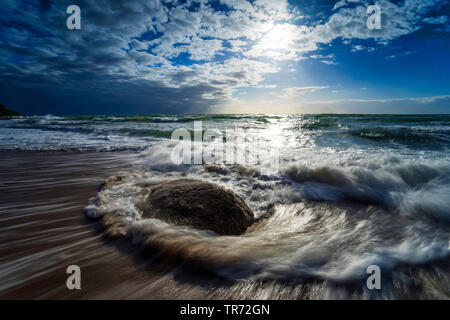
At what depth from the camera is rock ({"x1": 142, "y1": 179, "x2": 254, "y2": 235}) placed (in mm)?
2088

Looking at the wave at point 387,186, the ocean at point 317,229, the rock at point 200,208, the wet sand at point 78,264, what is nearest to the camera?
the wet sand at point 78,264

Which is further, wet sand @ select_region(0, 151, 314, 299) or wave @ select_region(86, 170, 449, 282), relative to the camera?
wave @ select_region(86, 170, 449, 282)

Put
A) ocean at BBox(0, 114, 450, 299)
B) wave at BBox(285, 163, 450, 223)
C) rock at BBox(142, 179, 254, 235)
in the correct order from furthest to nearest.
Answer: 1. wave at BBox(285, 163, 450, 223)
2. rock at BBox(142, 179, 254, 235)
3. ocean at BBox(0, 114, 450, 299)

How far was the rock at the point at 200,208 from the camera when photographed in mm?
2088

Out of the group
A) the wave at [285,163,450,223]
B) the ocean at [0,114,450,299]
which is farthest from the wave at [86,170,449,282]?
the wave at [285,163,450,223]

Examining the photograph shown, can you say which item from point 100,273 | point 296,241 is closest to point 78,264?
point 100,273

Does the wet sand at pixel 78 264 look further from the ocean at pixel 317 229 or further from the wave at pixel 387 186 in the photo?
the wave at pixel 387 186

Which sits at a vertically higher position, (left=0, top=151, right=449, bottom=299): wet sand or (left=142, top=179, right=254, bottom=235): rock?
(left=142, top=179, right=254, bottom=235): rock

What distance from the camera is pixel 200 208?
2.18m

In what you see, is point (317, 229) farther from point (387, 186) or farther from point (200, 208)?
point (387, 186)

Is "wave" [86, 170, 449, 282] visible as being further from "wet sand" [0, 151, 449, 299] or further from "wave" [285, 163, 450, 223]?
"wave" [285, 163, 450, 223]

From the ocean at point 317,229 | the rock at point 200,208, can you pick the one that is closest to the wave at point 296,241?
the ocean at point 317,229
